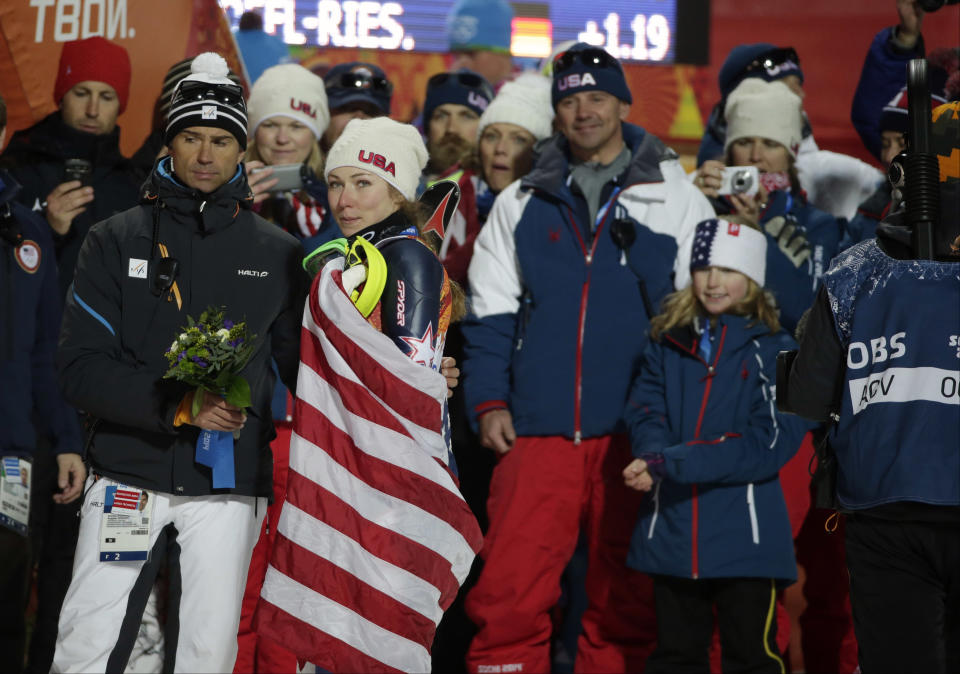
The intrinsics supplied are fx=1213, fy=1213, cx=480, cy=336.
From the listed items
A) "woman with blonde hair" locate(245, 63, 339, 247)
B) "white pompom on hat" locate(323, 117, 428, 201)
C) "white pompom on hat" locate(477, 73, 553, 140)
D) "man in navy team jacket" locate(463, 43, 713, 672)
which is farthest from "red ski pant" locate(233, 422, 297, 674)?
"white pompom on hat" locate(477, 73, 553, 140)

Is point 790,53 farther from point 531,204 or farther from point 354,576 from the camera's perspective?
point 354,576

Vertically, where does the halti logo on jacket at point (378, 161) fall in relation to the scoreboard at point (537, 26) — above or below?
below

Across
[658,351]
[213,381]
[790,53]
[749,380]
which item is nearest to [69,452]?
[213,381]

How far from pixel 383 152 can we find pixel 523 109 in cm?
224

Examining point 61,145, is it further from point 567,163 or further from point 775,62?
point 775,62

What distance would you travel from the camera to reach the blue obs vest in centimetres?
341

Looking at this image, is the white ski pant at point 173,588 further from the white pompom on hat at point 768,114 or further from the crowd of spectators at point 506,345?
the white pompom on hat at point 768,114

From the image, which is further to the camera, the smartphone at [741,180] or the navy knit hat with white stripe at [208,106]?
the smartphone at [741,180]

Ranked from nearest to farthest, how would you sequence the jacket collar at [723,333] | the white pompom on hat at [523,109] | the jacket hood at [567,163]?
the jacket collar at [723,333]
the jacket hood at [567,163]
the white pompom on hat at [523,109]

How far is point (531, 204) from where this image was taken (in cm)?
577

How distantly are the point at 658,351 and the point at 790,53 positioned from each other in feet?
8.22

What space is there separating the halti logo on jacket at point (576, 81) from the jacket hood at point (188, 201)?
225 centimetres

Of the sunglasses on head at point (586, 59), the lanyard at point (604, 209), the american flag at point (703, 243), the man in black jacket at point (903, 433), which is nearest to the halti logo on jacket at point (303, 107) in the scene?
the sunglasses on head at point (586, 59)

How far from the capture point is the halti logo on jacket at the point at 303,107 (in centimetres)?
605
